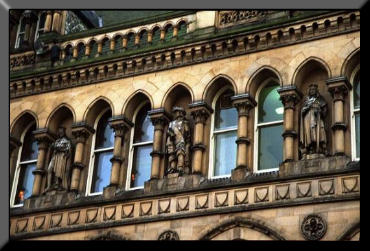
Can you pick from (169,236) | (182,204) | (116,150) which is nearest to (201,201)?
(182,204)

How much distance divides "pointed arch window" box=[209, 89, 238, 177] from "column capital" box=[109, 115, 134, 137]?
213 cm

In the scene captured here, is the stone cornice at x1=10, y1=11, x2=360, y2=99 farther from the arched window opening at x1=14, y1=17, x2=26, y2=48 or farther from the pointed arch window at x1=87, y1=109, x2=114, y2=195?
the arched window opening at x1=14, y1=17, x2=26, y2=48

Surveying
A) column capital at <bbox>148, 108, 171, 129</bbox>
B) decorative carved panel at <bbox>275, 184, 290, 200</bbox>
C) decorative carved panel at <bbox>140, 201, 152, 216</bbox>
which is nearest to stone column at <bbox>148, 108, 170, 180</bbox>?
column capital at <bbox>148, 108, 171, 129</bbox>

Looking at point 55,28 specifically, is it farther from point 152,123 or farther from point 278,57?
point 278,57

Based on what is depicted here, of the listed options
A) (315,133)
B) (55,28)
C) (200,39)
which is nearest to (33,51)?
(55,28)

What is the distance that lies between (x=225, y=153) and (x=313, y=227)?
3150 mm

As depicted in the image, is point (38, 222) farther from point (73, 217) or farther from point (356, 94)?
point (356, 94)

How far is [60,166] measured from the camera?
73.8 ft

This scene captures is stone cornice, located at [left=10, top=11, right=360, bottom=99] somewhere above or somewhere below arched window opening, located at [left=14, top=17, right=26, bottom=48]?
below

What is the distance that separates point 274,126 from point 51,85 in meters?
6.04

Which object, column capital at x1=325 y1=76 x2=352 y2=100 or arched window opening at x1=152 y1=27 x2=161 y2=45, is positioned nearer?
column capital at x1=325 y1=76 x2=352 y2=100

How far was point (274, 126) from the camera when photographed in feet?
68.5

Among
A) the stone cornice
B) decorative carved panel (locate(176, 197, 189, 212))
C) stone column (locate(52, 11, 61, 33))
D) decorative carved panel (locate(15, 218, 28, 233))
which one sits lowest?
decorative carved panel (locate(15, 218, 28, 233))

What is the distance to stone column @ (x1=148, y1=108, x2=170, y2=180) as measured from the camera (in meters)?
21.2
